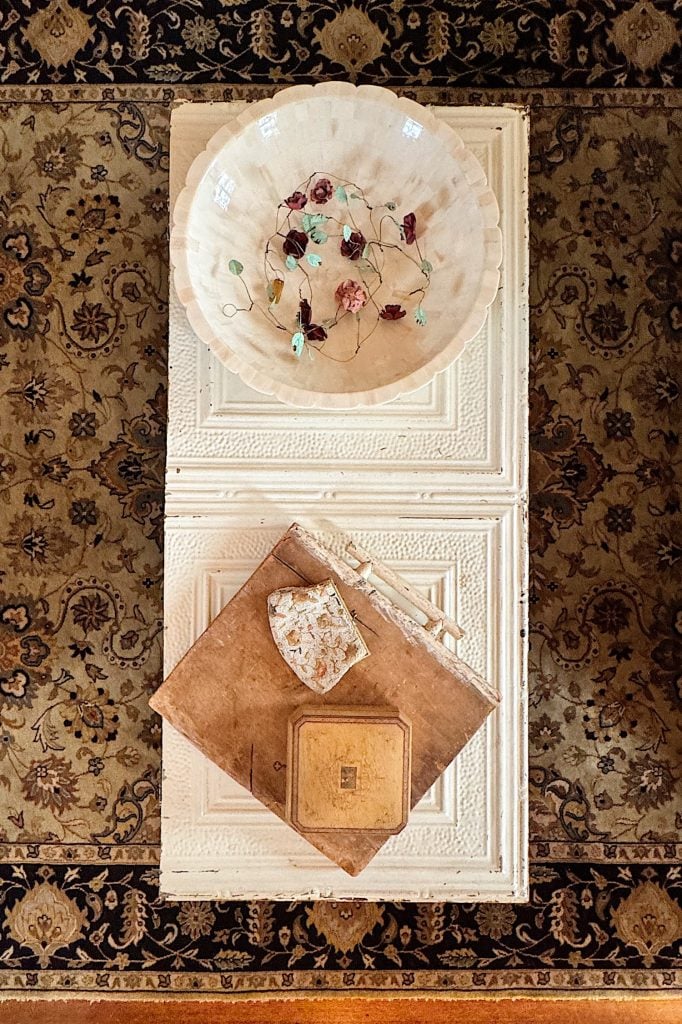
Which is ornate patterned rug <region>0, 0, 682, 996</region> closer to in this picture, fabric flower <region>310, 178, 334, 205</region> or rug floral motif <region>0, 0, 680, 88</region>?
rug floral motif <region>0, 0, 680, 88</region>

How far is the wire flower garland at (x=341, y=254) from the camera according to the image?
1.27 m

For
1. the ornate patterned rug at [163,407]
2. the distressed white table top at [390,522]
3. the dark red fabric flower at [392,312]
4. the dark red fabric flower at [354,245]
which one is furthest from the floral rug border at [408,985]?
the dark red fabric flower at [354,245]

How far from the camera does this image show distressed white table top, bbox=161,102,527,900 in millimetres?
1325

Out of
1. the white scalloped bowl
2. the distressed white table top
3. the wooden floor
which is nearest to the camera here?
the white scalloped bowl

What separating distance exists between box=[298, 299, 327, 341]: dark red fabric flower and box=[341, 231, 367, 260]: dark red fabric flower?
0.36 ft

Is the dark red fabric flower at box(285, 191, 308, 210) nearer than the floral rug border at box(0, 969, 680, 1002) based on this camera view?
Yes

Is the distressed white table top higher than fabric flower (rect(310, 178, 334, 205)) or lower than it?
lower

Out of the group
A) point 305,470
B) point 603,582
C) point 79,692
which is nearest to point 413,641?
point 305,470

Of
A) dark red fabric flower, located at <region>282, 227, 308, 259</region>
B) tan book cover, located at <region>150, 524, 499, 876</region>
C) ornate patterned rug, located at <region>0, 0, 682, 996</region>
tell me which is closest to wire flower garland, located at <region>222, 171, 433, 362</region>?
dark red fabric flower, located at <region>282, 227, 308, 259</region>

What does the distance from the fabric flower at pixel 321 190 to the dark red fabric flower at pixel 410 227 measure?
0.45ft

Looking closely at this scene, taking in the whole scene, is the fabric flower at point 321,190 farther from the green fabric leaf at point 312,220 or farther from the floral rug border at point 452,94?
the floral rug border at point 452,94

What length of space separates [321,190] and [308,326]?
0.23 m

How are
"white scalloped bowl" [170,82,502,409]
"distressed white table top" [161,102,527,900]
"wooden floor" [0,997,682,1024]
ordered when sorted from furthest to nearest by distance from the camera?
"wooden floor" [0,997,682,1024] → "distressed white table top" [161,102,527,900] → "white scalloped bowl" [170,82,502,409]

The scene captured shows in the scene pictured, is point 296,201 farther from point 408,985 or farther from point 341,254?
point 408,985
